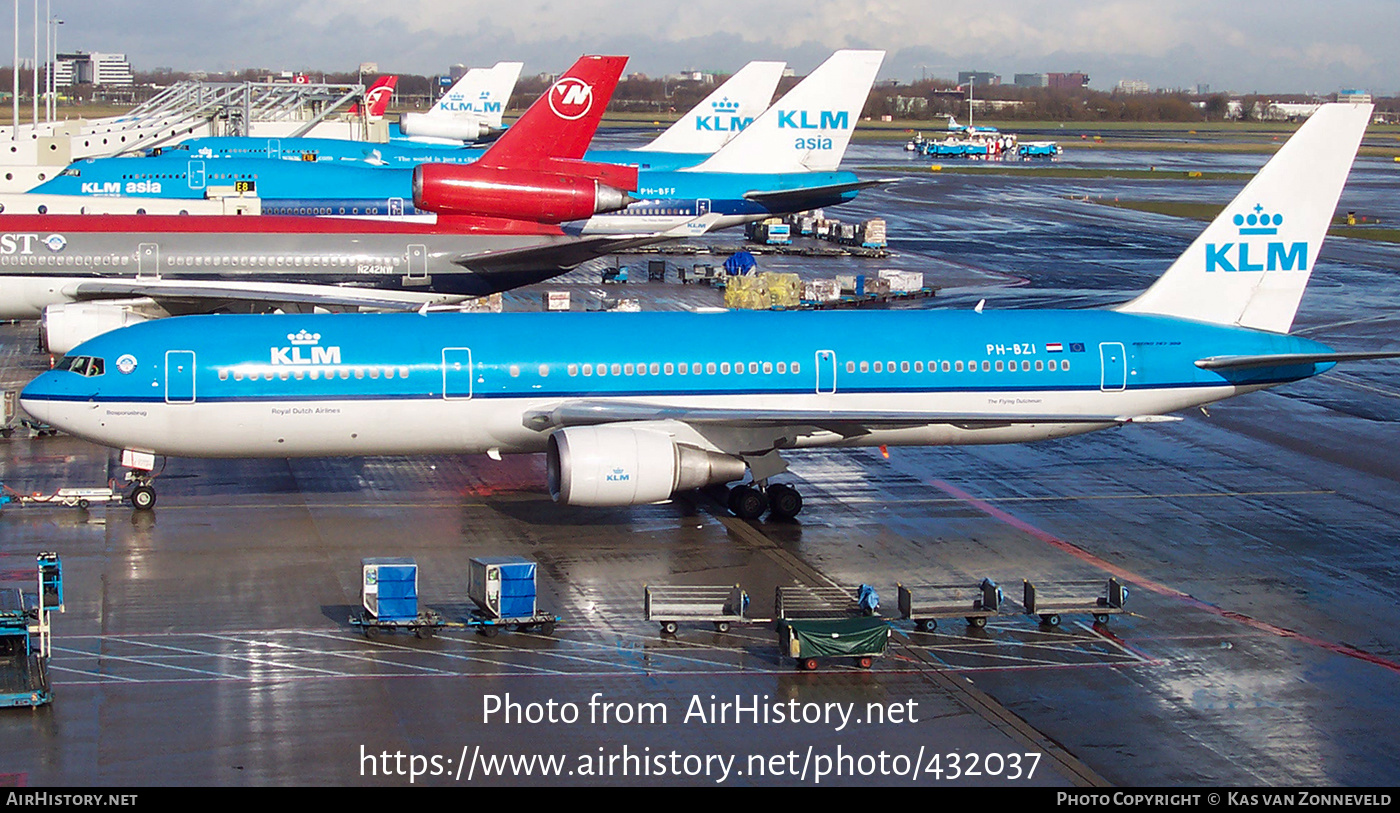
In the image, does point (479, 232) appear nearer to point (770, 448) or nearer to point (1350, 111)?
point (770, 448)

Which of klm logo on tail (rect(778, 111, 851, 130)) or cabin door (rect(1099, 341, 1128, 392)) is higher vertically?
klm logo on tail (rect(778, 111, 851, 130))

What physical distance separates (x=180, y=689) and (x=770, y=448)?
1339cm

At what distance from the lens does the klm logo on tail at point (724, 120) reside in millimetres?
78188

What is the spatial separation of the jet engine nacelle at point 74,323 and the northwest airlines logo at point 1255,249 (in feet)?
92.8

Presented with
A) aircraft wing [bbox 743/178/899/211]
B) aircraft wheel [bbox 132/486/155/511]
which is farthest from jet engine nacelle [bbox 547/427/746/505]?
aircraft wing [bbox 743/178/899/211]

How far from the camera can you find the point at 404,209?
64438mm

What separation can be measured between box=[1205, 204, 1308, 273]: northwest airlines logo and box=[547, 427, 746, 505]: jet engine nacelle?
519 inches

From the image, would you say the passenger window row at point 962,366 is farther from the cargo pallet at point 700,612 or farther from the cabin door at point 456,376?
the cargo pallet at point 700,612

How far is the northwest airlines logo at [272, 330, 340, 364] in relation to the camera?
2981 centimetres

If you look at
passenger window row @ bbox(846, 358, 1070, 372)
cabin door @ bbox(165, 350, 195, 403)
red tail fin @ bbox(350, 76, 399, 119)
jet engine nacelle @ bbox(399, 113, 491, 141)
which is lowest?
cabin door @ bbox(165, 350, 195, 403)

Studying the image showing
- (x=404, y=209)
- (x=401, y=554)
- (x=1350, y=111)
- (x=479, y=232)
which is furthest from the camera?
(x=404, y=209)

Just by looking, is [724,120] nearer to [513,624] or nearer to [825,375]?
[825,375]

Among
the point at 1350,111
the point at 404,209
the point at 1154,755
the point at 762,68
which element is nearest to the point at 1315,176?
the point at 1350,111

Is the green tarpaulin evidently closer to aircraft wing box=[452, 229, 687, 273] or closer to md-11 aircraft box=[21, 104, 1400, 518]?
md-11 aircraft box=[21, 104, 1400, 518]
